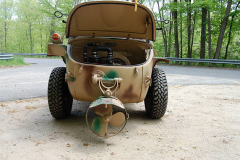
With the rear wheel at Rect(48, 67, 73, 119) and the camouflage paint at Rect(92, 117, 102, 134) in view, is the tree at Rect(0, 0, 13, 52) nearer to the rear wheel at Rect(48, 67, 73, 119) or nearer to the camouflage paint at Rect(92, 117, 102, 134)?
the rear wheel at Rect(48, 67, 73, 119)

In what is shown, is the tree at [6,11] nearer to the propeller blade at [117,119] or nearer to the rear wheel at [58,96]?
the rear wheel at [58,96]

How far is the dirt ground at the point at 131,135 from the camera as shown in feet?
7.95

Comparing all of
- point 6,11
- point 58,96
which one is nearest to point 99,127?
point 58,96

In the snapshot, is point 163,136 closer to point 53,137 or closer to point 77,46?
point 53,137

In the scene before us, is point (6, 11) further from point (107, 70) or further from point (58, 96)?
point (107, 70)

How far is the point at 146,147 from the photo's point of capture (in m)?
2.61

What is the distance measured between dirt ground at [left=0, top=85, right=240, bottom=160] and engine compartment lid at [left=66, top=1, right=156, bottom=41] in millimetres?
1435

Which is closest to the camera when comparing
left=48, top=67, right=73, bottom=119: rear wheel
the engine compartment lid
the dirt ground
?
the dirt ground

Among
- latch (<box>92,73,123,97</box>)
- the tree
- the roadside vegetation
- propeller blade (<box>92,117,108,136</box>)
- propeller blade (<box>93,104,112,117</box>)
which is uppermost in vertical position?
the tree

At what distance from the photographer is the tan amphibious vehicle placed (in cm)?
286

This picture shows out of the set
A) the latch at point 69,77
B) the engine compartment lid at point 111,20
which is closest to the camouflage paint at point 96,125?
the latch at point 69,77

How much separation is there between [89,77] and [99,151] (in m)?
0.96

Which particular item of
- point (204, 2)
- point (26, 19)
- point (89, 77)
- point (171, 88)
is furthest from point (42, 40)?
point (89, 77)

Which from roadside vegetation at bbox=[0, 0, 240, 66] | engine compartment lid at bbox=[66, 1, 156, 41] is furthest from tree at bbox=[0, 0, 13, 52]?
engine compartment lid at bbox=[66, 1, 156, 41]
